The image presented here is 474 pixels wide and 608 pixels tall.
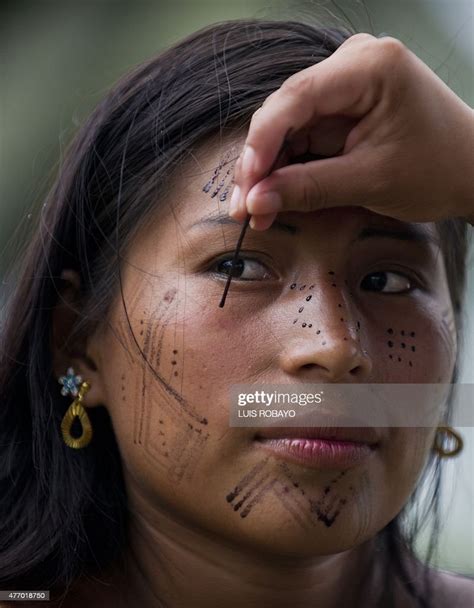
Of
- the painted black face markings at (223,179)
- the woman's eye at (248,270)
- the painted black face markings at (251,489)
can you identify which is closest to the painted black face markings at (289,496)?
the painted black face markings at (251,489)

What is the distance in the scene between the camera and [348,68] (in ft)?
3.28

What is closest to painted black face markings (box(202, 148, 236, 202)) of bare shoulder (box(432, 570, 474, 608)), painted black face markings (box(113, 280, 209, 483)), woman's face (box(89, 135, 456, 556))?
woman's face (box(89, 135, 456, 556))

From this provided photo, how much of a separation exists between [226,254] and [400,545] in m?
0.67

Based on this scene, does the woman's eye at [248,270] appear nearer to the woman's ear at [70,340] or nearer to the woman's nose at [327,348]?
the woman's nose at [327,348]

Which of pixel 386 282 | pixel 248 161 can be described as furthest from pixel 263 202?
pixel 386 282

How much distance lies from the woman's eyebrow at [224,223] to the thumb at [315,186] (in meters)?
0.08

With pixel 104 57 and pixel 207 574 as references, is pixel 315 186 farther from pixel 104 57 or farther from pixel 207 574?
pixel 104 57

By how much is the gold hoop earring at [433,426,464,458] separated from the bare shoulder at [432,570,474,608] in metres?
0.23

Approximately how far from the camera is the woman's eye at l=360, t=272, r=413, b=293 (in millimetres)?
1221

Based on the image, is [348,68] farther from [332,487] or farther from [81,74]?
[81,74]

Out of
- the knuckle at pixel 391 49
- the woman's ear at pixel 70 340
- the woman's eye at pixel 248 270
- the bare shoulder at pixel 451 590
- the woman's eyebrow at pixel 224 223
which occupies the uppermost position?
the knuckle at pixel 391 49

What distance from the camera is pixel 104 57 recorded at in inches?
63.5

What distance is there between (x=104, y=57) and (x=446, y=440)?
92 cm

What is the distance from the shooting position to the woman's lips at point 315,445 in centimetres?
113
